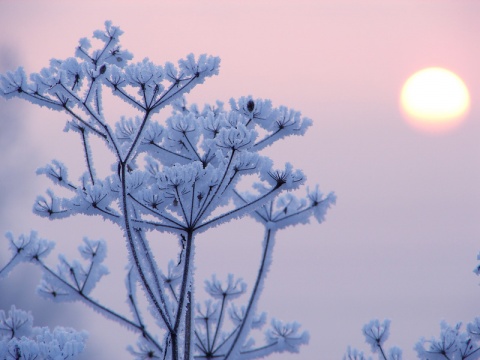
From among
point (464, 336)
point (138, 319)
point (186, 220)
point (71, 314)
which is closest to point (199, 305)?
point (138, 319)

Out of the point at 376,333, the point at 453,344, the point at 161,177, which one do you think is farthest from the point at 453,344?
the point at 161,177

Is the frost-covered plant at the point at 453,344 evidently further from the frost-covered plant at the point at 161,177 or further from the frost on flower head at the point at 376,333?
the frost-covered plant at the point at 161,177

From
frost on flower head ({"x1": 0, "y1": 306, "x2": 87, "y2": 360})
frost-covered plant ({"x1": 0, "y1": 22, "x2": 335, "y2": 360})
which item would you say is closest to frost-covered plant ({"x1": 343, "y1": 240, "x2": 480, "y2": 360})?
frost-covered plant ({"x1": 0, "y1": 22, "x2": 335, "y2": 360})

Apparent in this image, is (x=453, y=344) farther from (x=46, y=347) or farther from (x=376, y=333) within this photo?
(x=46, y=347)

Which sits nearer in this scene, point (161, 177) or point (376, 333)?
point (161, 177)

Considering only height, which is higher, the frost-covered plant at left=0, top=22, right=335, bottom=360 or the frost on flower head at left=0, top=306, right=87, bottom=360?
the frost-covered plant at left=0, top=22, right=335, bottom=360

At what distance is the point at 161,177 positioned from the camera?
3.01m

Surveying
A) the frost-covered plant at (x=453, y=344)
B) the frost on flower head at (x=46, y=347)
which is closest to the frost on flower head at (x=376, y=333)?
the frost-covered plant at (x=453, y=344)

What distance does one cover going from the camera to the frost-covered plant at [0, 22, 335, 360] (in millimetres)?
3166

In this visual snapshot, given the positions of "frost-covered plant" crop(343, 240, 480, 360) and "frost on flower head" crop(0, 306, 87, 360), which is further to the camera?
"frost-covered plant" crop(343, 240, 480, 360)

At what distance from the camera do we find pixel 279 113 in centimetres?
356

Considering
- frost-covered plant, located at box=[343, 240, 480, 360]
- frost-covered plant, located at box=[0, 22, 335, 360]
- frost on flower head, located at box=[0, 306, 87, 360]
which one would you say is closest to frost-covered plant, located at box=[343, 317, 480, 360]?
frost-covered plant, located at box=[343, 240, 480, 360]

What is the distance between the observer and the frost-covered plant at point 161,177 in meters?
3.17

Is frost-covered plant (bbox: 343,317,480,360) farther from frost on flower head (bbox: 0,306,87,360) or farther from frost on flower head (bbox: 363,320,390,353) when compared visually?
frost on flower head (bbox: 0,306,87,360)
